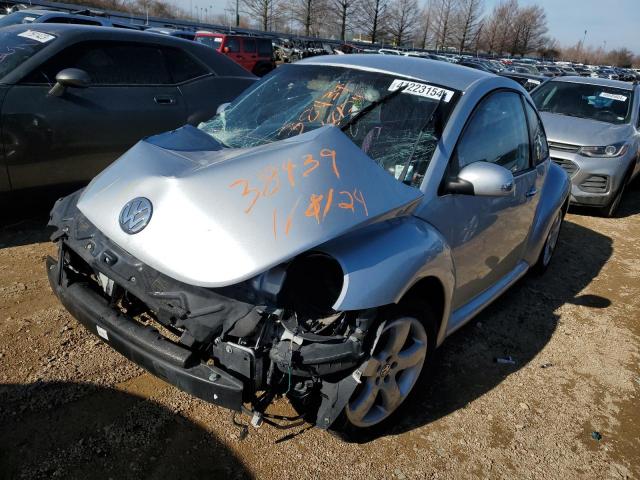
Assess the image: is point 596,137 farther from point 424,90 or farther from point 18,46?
point 18,46

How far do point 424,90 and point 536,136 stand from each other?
4.77ft

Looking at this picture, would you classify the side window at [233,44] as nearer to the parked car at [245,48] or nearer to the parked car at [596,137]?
the parked car at [245,48]

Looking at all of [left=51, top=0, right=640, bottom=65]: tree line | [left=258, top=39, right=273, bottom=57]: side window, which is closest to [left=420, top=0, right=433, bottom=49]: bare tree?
[left=51, top=0, right=640, bottom=65]: tree line

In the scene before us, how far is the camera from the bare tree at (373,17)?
60.8 metres

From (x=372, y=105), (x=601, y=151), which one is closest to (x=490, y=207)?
(x=372, y=105)

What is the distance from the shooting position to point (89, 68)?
4430 mm

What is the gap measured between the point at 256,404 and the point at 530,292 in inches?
127

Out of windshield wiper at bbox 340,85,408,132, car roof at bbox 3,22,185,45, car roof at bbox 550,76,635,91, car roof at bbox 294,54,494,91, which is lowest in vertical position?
car roof at bbox 550,76,635,91

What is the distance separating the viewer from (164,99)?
4.89 metres

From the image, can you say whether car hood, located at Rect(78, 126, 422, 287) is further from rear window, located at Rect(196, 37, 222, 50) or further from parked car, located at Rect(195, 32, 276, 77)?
rear window, located at Rect(196, 37, 222, 50)

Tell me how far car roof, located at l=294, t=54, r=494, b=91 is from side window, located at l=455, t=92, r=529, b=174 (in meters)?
0.17

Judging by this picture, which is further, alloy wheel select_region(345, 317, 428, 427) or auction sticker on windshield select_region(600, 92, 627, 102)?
auction sticker on windshield select_region(600, 92, 627, 102)

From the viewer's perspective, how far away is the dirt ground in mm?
2266

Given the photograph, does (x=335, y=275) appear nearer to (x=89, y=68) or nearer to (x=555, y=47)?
(x=89, y=68)
